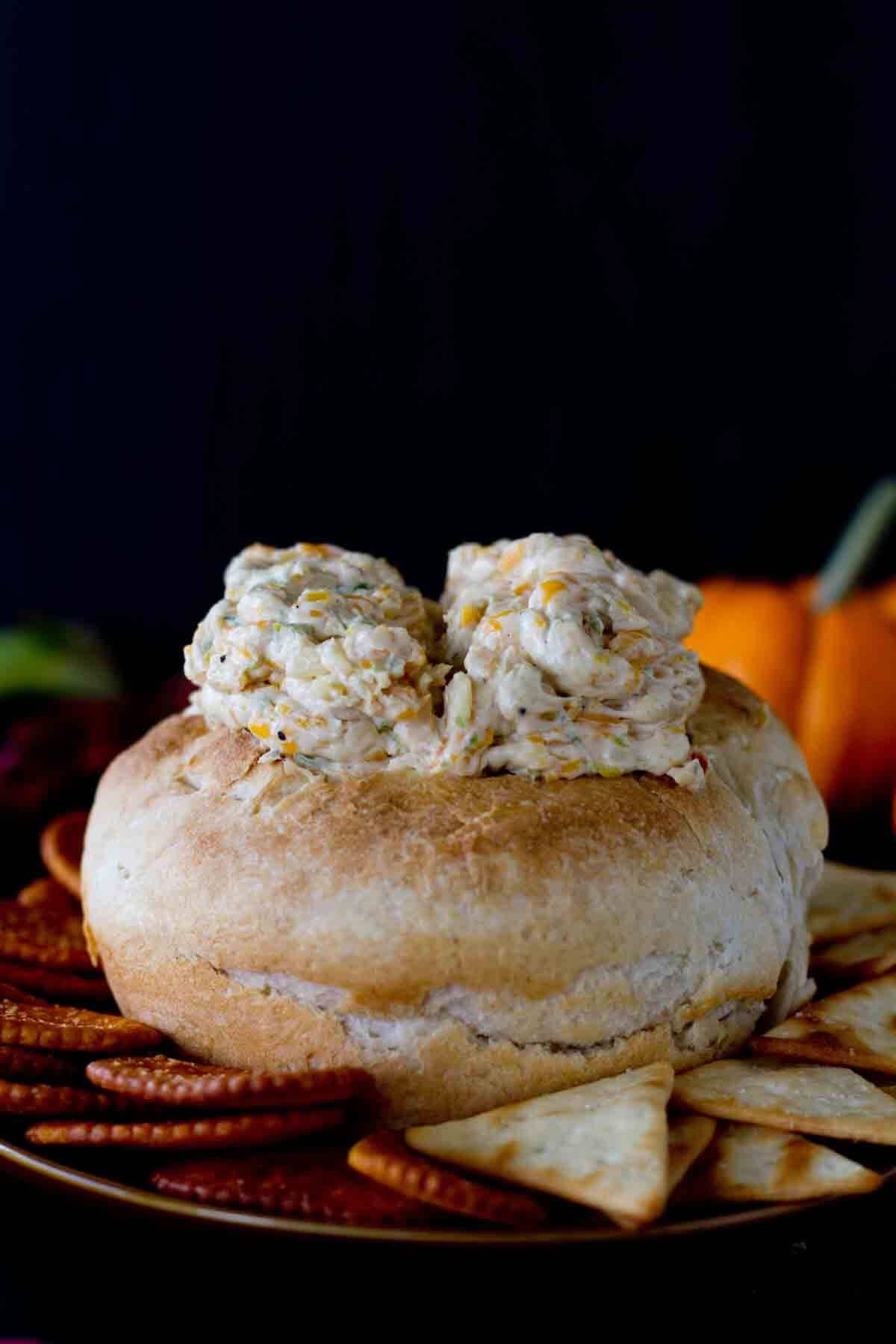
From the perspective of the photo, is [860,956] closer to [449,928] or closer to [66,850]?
[449,928]

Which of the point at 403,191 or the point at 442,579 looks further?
the point at 442,579

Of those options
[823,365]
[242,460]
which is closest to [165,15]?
[242,460]

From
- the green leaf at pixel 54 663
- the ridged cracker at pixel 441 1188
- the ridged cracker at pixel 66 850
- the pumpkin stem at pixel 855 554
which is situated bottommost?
the green leaf at pixel 54 663

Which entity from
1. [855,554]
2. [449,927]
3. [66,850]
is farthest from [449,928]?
[855,554]

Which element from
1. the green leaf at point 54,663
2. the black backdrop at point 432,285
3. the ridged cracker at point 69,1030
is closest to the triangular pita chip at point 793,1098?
the ridged cracker at point 69,1030

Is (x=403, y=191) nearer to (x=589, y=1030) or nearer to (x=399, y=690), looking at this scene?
(x=399, y=690)

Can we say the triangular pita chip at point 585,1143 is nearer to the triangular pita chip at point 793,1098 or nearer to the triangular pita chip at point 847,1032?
the triangular pita chip at point 793,1098
